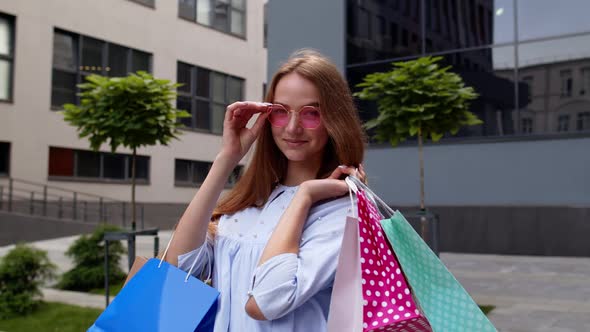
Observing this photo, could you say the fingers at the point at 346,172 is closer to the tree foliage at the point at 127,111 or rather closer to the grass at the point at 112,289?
the tree foliage at the point at 127,111

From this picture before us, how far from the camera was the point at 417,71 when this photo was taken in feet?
23.9

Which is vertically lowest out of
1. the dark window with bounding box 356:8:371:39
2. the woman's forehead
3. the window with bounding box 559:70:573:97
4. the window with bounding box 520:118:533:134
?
the woman's forehead

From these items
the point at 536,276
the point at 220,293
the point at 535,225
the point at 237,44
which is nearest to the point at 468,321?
the point at 220,293

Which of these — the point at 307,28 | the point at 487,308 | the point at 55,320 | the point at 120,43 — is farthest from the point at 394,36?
the point at 120,43

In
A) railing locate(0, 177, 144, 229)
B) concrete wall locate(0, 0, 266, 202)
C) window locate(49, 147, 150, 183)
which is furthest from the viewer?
window locate(49, 147, 150, 183)

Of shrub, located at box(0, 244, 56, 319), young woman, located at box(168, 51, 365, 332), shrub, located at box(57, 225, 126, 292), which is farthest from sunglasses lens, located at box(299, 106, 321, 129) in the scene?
shrub, located at box(57, 225, 126, 292)

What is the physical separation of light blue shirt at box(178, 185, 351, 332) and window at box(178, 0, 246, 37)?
86.5 ft

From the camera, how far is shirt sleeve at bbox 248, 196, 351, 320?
1384mm

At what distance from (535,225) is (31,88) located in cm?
1752

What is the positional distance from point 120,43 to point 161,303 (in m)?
24.2

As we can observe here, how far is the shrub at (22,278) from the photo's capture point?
759 centimetres

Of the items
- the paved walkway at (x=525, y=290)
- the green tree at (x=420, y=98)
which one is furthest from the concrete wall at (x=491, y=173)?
the green tree at (x=420, y=98)

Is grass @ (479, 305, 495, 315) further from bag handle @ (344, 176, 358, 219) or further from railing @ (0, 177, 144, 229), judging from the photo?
railing @ (0, 177, 144, 229)

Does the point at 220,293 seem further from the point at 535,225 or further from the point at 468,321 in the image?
the point at 535,225
